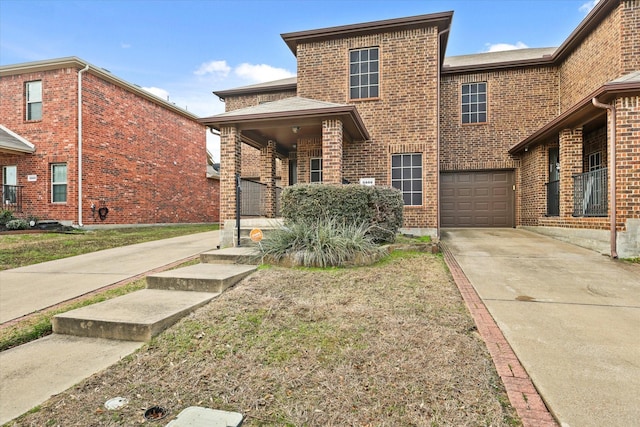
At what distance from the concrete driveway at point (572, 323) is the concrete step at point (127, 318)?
3122 millimetres

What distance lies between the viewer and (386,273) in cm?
520

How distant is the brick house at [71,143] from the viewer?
12352 mm

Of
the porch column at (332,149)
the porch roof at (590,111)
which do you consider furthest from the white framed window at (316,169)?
the porch roof at (590,111)

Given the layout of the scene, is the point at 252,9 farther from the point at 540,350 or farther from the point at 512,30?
the point at 540,350

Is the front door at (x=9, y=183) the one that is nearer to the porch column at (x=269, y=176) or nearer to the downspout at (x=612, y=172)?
the porch column at (x=269, y=176)

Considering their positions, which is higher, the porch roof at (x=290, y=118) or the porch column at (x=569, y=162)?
the porch roof at (x=290, y=118)

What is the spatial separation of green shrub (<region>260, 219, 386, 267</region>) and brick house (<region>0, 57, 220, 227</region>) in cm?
1043

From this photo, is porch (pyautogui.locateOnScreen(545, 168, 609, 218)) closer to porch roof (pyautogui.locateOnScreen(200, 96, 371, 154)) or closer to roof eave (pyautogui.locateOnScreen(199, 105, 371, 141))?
porch roof (pyautogui.locateOnScreen(200, 96, 371, 154))

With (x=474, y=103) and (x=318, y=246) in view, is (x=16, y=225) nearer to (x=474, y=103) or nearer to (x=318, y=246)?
(x=318, y=246)

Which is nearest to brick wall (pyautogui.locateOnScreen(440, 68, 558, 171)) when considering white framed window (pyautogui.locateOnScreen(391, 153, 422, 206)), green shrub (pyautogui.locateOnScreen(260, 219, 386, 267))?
white framed window (pyautogui.locateOnScreen(391, 153, 422, 206))

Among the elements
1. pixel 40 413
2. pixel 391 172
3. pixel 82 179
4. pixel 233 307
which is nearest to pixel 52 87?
pixel 82 179

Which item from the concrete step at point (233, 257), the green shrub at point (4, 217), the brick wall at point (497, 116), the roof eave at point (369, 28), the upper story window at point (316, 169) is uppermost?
the roof eave at point (369, 28)

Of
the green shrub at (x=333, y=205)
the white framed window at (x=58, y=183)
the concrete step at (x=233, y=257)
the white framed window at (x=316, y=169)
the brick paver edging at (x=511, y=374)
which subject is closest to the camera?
the brick paver edging at (x=511, y=374)

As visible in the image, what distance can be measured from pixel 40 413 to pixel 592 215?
9962 millimetres
